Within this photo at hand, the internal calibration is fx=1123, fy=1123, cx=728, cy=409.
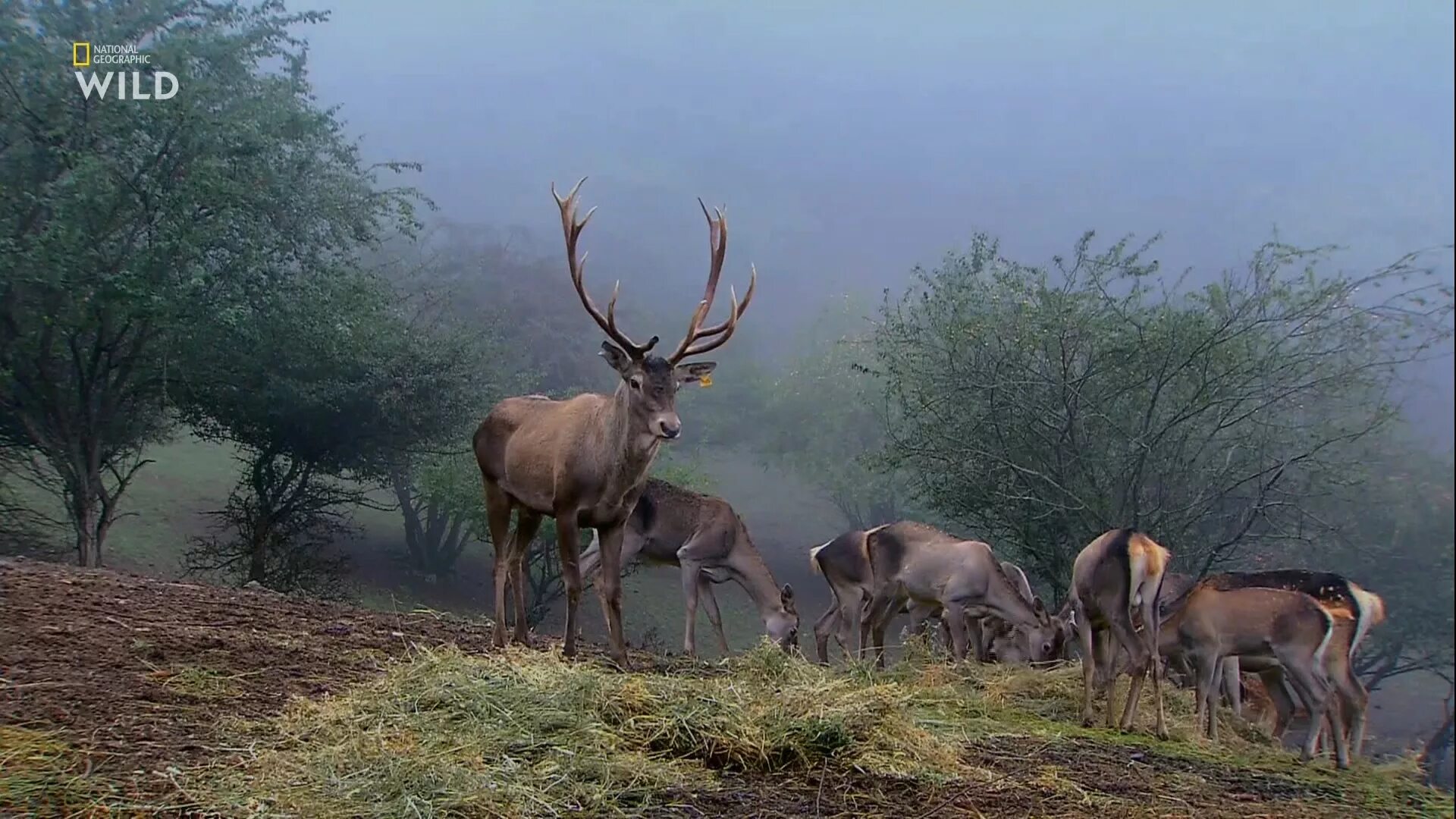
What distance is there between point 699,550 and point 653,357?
5.94m

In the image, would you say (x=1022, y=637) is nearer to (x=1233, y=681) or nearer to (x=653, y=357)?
(x=1233, y=681)

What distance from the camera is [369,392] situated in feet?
50.8

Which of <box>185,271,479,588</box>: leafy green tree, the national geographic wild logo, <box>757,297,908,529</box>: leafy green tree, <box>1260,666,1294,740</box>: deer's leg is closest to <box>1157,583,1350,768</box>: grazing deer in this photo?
<box>1260,666,1294,740</box>: deer's leg

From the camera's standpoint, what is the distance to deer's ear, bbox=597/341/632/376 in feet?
25.2

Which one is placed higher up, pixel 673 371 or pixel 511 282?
pixel 511 282

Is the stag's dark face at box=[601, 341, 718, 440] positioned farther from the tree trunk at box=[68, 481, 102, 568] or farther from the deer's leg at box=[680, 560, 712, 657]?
the tree trunk at box=[68, 481, 102, 568]

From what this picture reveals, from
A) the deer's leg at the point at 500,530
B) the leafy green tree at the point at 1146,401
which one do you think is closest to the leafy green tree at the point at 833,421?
the leafy green tree at the point at 1146,401

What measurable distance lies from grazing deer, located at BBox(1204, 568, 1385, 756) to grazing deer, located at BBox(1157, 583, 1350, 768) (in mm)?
74

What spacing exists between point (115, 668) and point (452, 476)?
11887mm

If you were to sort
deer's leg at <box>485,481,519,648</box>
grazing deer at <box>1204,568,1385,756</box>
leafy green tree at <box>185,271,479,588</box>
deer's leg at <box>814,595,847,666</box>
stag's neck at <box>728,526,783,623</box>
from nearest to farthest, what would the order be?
grazing deer at <box>1204,568,1385,756</box>, deer's leg at <box>485,481,519,648</box>, deer's leg at <box>814,595,847,666</box>, stag's neck at <box>728,526,783,623</box>, leafy green tree at <box>185,271,479,588</box>

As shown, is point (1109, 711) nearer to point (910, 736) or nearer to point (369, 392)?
point (910, 736)

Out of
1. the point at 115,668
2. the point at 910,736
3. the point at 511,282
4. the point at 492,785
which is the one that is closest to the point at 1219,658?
the point at 910,736

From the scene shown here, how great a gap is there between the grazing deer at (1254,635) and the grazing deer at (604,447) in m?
4.09

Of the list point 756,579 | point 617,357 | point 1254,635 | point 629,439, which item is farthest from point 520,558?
point 1254,635
